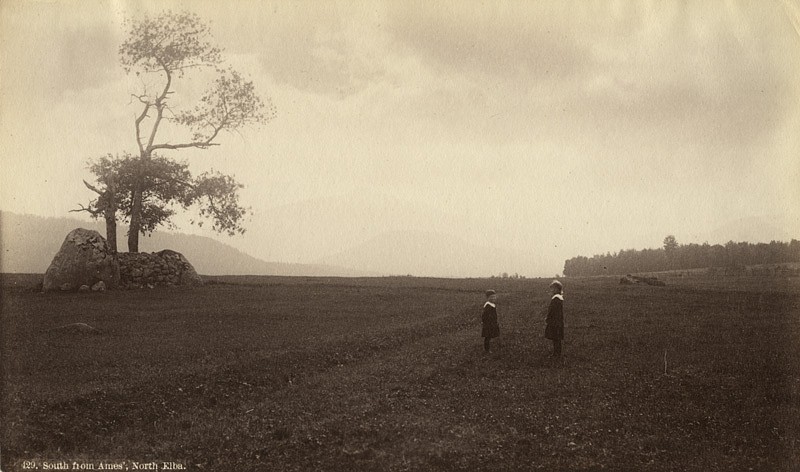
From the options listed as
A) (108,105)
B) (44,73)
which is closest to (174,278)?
(108,105)

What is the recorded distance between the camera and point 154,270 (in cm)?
3928

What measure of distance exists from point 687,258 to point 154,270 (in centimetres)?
12985

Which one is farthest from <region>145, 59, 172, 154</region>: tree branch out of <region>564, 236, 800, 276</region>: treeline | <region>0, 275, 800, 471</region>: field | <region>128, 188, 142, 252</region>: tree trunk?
<region>564, 236, 800, 276</region>: treeline

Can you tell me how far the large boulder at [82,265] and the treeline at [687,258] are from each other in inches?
3657

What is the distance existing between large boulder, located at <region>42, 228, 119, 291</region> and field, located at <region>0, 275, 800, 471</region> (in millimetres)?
4934

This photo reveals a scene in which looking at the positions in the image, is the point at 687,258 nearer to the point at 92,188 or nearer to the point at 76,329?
the point at 92,188

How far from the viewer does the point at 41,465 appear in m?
10.5

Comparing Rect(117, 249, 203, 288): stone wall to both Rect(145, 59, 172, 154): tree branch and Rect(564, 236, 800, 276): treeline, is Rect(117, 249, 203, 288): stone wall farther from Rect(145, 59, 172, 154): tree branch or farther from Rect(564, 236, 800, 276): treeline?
Rect(564, 236, 800, 276): treeline

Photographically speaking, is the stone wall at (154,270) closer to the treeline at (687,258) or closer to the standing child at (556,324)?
the standing child at (556,324)

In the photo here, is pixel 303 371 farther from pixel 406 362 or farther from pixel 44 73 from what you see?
pixel 44 73

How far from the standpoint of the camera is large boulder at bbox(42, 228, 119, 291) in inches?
1264

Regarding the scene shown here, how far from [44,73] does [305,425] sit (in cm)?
1787

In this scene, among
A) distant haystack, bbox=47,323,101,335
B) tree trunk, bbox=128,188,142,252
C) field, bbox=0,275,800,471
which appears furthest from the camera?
tree trunk, bbox=128,188,142,252

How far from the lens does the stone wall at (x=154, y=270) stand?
A: 3750 centimetres
